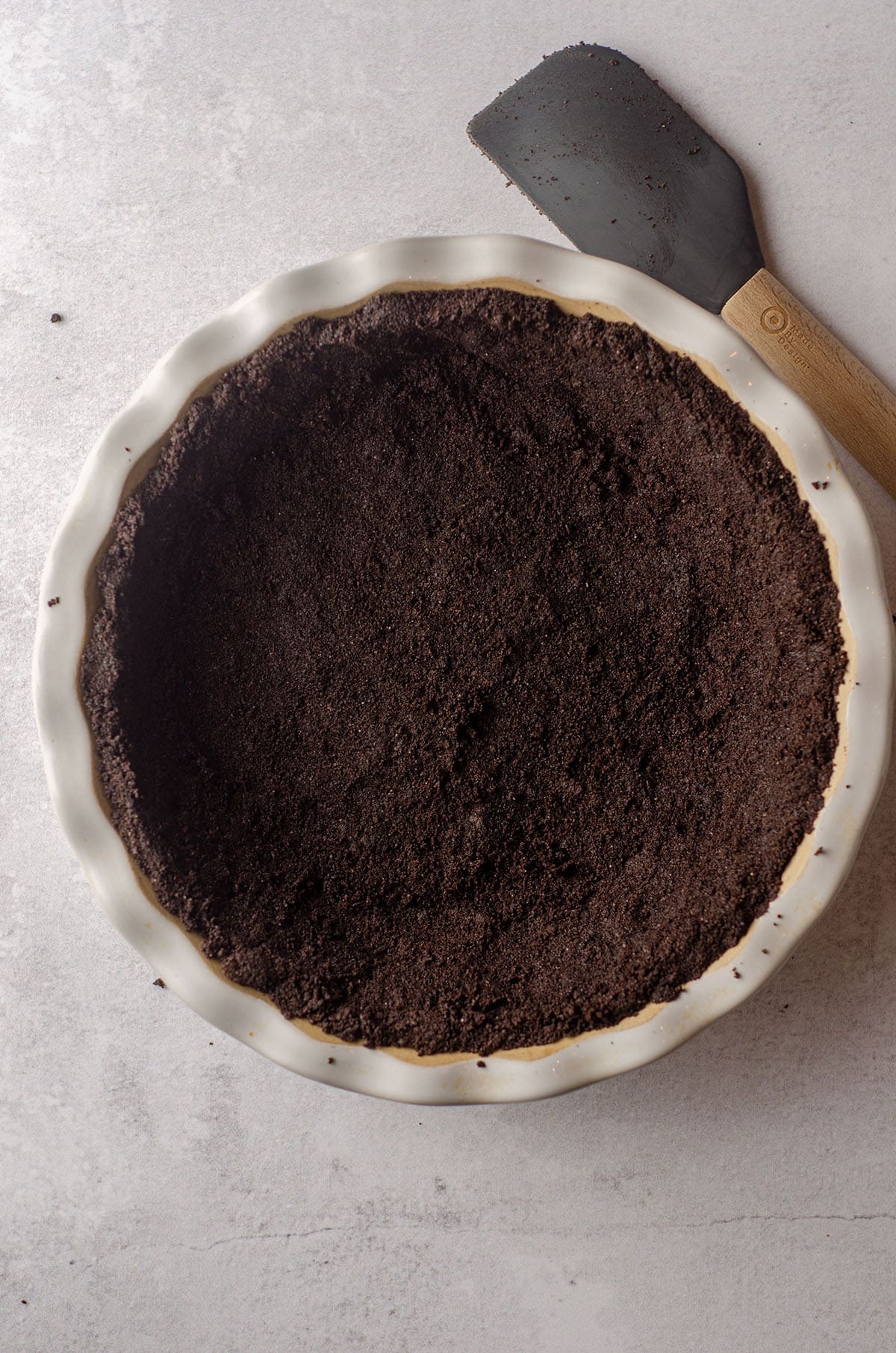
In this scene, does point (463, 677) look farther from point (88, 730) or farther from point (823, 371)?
point (823, 371)

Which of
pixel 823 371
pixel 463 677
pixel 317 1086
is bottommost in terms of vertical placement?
pixel 317 1086

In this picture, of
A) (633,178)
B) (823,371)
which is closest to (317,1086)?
(823,371)

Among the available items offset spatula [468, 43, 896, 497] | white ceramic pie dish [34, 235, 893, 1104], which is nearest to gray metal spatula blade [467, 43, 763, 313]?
offset spatula [468, 43, 896, 497]

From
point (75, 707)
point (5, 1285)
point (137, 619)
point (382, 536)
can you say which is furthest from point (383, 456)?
point (5, 1285)

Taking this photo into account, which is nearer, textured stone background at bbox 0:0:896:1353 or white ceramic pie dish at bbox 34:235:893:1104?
white ceramic pie dish at bbox 34:235:893:1104

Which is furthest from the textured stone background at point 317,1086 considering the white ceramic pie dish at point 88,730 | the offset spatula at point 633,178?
the white ceramic pie dish at point 88,730

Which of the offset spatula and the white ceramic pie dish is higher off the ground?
the offset spatula

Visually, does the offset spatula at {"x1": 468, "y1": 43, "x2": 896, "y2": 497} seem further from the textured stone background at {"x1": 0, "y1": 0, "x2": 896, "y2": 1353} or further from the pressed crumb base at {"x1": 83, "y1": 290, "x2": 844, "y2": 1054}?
the pressed crumb base at {"x1": 83, "y1": 290, "x2": 844, "y2": 1054}

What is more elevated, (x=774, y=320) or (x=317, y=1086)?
(x=774, y=320)
